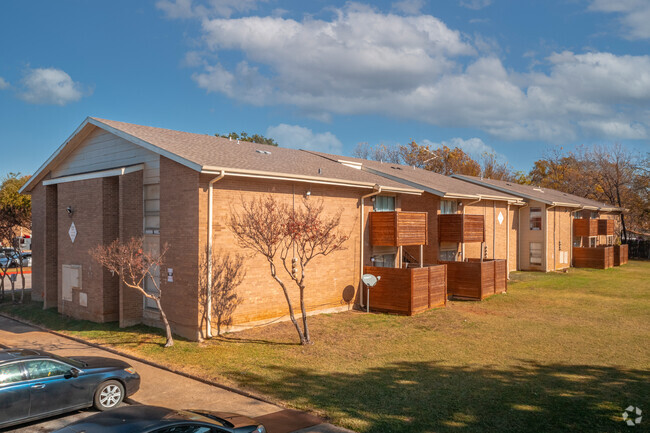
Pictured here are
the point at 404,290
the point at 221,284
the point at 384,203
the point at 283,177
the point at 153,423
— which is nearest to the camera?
the point at 153,423

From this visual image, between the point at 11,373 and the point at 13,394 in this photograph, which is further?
the point at 11,373

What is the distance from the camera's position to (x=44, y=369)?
30.0 feet

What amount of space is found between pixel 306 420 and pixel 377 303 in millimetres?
11029

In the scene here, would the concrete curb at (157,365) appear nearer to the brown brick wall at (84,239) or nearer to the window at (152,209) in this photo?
the brown brick wall at (84,239)

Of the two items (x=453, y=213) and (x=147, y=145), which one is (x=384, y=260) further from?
(x=147, y=145)

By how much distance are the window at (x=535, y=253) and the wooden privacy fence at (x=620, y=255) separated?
10611mm

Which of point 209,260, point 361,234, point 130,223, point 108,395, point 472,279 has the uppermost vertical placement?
point 130,223

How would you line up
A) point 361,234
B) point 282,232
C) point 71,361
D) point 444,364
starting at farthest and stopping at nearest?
1. point 361,234
2. point 282,232
3. point 444,364
4. point 71,361

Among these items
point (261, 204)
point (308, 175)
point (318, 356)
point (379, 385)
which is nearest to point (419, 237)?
point (308, 175)

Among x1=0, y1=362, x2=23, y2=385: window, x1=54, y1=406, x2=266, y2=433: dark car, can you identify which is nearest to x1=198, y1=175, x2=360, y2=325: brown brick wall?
x1=0, y1=362, x2=23, y2=385: window

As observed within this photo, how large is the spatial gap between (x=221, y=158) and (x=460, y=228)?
13.1m

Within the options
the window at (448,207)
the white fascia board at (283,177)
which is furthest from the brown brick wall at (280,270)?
the window at (448,207)

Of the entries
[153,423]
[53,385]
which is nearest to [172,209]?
[53,385]

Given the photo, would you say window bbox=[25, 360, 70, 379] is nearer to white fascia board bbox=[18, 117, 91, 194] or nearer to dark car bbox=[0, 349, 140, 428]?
dark car bbox=[0, 349, 140, 428]
